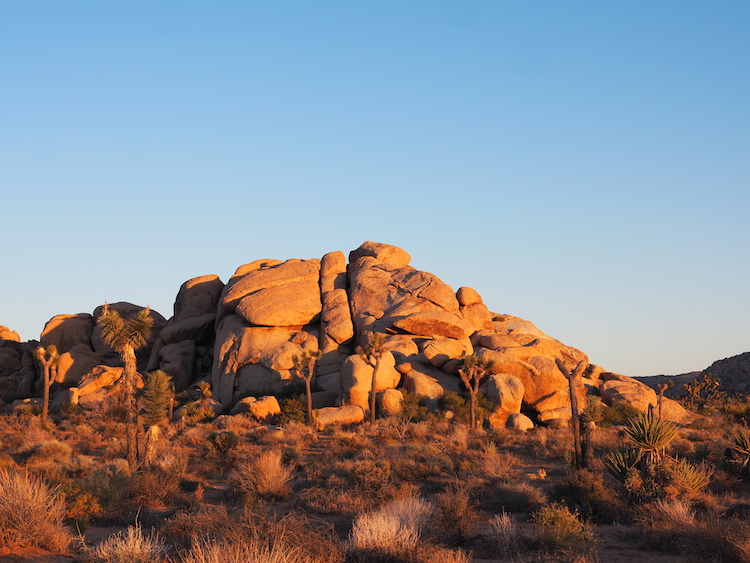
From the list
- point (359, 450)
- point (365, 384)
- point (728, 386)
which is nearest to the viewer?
point (359, 450)

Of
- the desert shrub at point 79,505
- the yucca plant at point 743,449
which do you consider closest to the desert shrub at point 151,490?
the desert shrub at point 79,505

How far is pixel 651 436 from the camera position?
578 inches

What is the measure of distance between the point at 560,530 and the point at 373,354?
88.0 feet

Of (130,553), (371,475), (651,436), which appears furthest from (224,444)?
(651,436)

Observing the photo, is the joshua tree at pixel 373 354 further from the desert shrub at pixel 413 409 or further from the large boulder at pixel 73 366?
the large boulder at pixel 73 366

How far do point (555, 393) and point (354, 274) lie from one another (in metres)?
18.7

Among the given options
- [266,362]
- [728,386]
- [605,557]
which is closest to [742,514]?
[605,557]

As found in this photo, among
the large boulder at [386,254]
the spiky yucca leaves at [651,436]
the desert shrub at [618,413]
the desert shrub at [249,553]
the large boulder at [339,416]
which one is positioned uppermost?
the large boulder at [386,254]

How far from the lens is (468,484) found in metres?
16.8

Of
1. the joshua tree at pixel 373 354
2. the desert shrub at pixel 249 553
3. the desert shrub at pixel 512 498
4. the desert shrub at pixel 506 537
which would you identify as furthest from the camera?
the joshua tree at pixel 373 354

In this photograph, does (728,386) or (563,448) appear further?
(728,386)

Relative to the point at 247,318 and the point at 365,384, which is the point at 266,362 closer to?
the point at 247,318

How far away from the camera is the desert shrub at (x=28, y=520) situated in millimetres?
11016

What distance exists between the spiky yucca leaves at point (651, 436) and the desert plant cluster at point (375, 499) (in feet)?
0.10
